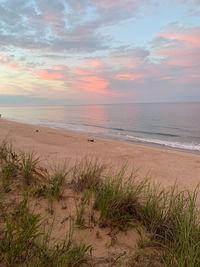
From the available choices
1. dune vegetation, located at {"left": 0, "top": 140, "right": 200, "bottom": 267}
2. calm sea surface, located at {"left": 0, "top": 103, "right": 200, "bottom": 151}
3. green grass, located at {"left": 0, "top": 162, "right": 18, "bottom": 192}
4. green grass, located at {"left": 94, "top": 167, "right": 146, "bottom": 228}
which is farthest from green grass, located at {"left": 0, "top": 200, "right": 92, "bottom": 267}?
calm sea surface, located at {"left": 0, "top": 103, "right": 200, "bottom": 151}

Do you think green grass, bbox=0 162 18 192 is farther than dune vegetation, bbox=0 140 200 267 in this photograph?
Yes

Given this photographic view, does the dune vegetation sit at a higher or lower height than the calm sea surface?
lower

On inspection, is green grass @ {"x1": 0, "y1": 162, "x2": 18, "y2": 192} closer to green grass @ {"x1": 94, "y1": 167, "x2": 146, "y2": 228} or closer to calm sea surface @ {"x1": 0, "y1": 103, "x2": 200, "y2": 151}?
green grass @ {"x1": 94, "y1": 167, "x2": 146, "y2": 228}

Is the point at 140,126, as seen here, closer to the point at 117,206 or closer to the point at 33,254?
the point at 117,206

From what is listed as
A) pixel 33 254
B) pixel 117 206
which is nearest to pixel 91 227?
pixel 117 206

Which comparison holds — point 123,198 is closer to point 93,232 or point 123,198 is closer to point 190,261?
point 93,232

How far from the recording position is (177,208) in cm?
214

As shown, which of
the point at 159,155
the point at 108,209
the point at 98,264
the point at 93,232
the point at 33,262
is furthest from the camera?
the point at 159,155

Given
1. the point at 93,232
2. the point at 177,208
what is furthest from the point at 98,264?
the point at 177,208

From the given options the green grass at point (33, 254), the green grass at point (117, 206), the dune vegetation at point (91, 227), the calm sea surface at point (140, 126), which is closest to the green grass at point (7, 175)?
the dune vegetation at point (91, 227)

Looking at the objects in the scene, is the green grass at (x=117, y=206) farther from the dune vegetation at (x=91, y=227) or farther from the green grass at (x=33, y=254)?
the green grass at (x=33, y=254)

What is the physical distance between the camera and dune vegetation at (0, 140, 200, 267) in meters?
1.61

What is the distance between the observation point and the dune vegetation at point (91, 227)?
161 centimetres

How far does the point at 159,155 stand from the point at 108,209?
738 centimetres
